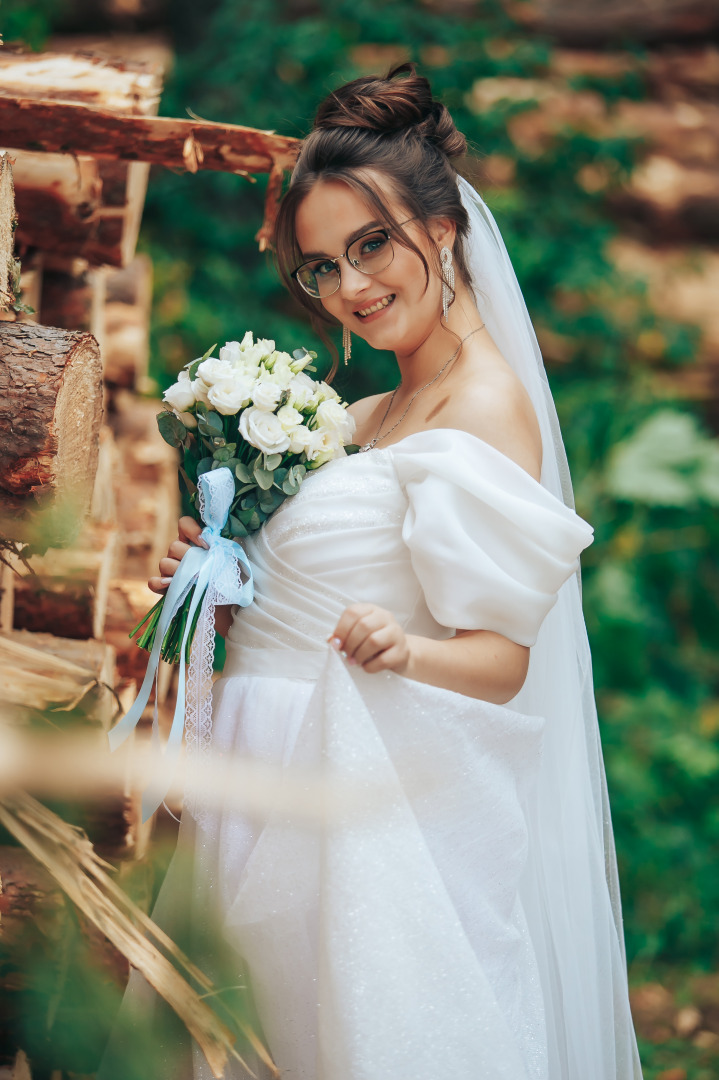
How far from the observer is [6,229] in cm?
177

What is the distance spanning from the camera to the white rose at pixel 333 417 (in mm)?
1826

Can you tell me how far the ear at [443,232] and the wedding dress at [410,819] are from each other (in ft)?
1.57

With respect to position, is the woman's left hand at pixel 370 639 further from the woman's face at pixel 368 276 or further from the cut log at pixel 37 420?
the woman's face at pixel 368 276

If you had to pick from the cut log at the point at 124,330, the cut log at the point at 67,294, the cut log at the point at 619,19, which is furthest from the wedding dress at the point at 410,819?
the cut log at the point at 619,19

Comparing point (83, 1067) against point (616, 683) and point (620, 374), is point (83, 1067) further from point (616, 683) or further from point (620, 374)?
point (620, 374)

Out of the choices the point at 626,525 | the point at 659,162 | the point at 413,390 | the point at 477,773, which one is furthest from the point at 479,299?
the point at 659,162

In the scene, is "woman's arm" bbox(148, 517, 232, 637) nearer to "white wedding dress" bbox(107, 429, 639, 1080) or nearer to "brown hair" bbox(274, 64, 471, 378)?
"white wedding dress" bbox(107, 429, 639, 1080)

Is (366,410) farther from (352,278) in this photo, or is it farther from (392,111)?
(392,111)

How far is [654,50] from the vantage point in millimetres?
5160

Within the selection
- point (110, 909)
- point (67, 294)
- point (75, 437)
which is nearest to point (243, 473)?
point (75, 437)

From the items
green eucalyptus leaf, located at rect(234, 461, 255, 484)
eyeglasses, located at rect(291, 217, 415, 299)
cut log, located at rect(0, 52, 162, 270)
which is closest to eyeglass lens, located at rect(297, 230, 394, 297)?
eyeglasses, located at rect(291, 217, 415, 299)

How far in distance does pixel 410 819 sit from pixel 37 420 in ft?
3.16

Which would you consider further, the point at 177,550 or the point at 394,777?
the point at 177,550

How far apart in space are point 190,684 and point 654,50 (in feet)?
16.4
